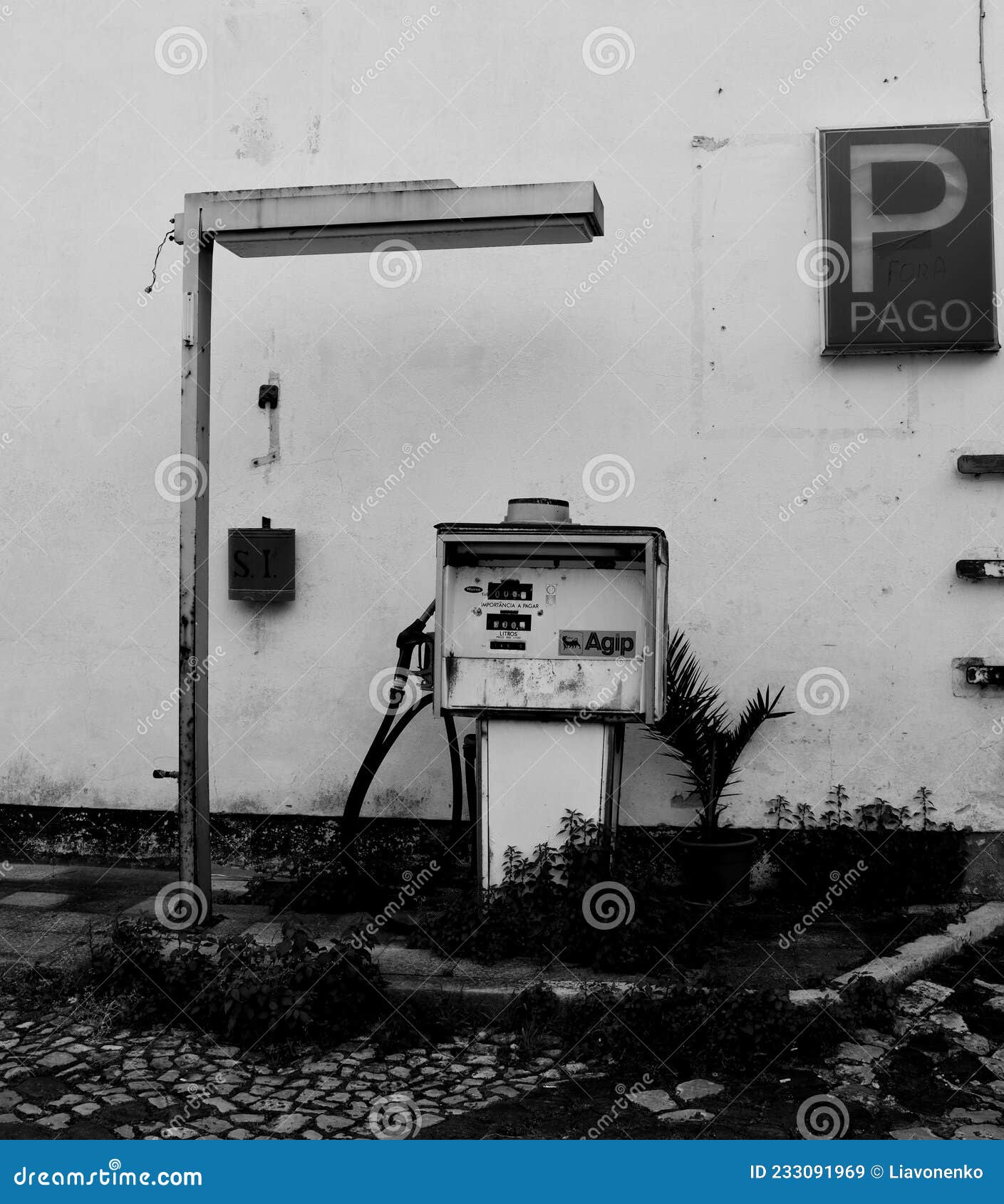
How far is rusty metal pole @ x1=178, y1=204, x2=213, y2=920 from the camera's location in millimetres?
5559

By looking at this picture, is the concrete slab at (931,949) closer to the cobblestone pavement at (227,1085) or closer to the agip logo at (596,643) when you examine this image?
the cobblestone pavement at (227,1085)

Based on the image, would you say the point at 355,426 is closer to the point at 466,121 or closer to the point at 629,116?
the point at 466,121

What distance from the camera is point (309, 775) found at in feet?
23.5

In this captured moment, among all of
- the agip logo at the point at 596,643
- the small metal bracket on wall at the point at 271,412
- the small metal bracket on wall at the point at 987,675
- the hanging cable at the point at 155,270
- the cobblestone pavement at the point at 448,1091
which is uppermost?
the hanging cable at the point at 155,270

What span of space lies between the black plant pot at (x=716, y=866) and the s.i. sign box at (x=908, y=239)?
113 inches

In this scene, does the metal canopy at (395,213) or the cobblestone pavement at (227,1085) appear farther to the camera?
the metal canopy at (395,213)

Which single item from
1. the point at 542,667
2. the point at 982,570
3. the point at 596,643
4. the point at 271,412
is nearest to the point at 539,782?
the point at 542,667

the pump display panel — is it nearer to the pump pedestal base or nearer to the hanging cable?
the pump pedestal base

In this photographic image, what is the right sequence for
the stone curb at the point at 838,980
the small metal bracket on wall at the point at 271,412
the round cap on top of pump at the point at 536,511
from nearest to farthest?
the stone curb at the point at 838,980
the round cap on top of pump at the point at 536,511
the small metal bracket on wall at the point at 271,412

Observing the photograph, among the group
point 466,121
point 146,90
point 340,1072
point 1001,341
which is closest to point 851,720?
point 1001,341

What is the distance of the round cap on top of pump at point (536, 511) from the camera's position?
18.2 ft

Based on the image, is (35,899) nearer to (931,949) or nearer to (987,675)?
(931,949)

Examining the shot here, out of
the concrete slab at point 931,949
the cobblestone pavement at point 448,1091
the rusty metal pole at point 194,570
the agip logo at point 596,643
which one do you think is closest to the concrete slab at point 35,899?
the rusty metal pole at point 194,570

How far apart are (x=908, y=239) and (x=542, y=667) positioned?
134 inches
